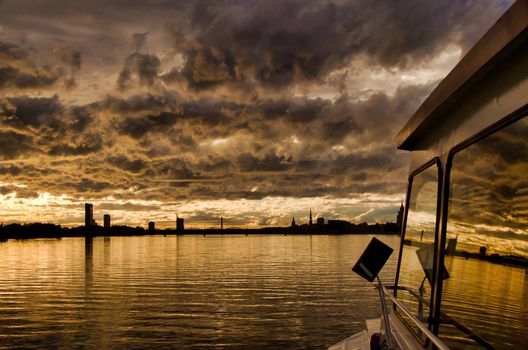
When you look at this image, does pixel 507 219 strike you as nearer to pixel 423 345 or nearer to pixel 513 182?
pixel 513 182

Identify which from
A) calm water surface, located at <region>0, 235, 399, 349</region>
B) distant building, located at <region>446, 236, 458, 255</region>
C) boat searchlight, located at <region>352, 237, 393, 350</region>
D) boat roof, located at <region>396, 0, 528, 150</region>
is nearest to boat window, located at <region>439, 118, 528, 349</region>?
distant building, located at <region>446, 236, 458, 255</region>

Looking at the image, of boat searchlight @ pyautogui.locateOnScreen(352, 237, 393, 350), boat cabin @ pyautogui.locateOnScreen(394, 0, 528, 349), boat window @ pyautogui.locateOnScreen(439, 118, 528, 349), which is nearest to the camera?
boat cabin @ pyautogui.locateOnScreen(394, 0, 528, 349)

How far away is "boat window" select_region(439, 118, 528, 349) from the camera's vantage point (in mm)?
→ 3599

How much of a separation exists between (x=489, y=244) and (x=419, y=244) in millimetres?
2162

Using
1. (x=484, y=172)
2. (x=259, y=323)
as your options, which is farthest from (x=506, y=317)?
(x=259, y=323)

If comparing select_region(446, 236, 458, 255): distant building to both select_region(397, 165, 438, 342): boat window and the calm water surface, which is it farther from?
the calm water surface

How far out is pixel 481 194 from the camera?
4.20 meters

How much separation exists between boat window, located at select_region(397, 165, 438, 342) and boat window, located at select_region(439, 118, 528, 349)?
76 cm

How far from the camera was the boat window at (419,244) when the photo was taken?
560cm

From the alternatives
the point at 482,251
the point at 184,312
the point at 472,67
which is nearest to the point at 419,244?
the point at 482,251

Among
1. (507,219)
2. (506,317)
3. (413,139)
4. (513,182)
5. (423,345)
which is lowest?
(423,345)

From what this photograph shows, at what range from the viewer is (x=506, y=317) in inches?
163

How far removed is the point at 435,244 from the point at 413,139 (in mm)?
1772

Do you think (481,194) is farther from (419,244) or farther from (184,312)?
(184,312)
